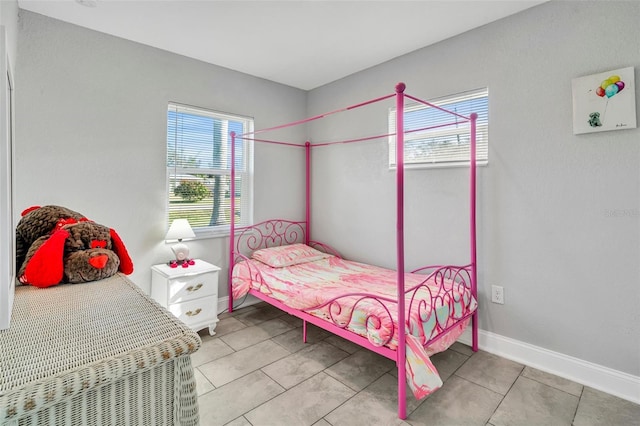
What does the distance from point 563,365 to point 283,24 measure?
3.27 metres

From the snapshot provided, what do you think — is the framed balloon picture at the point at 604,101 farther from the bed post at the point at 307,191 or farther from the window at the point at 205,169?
the window at the point at 205,169

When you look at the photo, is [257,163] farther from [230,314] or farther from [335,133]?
[230,314]

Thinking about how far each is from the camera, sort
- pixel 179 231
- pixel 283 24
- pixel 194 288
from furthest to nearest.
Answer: pixel 179 231
pixel 194 288
pixel 283 24

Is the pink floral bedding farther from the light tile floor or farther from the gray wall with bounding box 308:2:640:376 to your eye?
the gray wall with bounding box 308:2:640:376

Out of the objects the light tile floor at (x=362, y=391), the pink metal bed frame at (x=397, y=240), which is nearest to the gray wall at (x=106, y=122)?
the pink metal bed frame at (x=397, y=240)

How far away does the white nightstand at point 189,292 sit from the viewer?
2.69m

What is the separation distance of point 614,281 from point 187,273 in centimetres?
313

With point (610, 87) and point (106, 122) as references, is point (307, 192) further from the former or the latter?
point (610, 87)

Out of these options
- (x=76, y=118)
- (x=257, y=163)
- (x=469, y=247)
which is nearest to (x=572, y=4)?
(x=469, y=247)

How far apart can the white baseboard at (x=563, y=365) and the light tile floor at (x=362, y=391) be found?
0.06 m

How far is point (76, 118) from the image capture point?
2.55 meters

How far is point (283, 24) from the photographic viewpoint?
2553 mm

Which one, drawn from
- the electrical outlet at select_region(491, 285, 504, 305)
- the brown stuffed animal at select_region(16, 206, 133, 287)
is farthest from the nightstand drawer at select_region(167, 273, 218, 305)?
the electrical outlet at select_region(491, 285, 504, 305)

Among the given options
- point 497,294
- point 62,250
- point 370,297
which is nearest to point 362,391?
point 370,297
